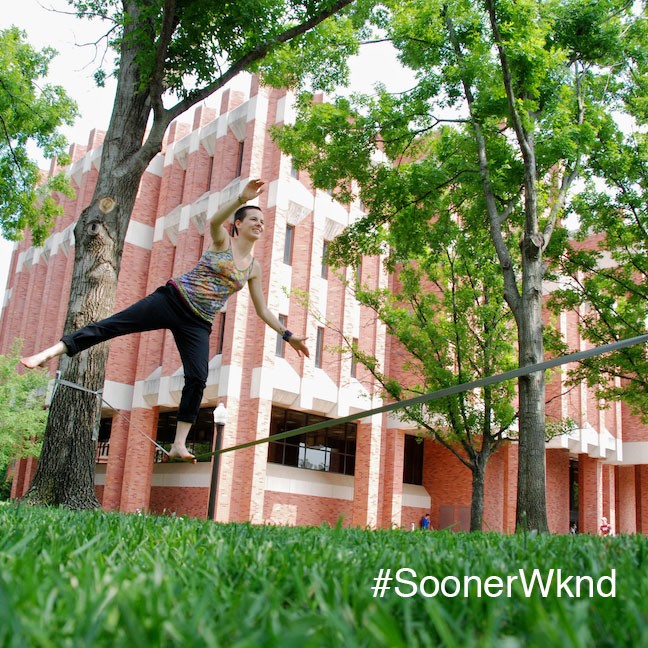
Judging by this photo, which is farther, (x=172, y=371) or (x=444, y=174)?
(x=172, y=371)

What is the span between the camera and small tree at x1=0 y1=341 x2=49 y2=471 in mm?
33781

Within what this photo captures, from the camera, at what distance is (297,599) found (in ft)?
4.83

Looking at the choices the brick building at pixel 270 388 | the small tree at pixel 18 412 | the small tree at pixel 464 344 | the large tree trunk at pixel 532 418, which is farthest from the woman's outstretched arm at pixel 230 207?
the small tree at pixel 18 412

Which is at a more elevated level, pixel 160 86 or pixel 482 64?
pixel 482 64

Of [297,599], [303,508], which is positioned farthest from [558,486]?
[297,599]

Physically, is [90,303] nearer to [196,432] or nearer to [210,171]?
[196,432]

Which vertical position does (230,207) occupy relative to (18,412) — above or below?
below

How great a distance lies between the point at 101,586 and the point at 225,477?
2631cm

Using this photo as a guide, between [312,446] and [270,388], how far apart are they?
5.71 metres

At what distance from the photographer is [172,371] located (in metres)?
31.1

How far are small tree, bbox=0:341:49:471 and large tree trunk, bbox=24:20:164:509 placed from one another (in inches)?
1134

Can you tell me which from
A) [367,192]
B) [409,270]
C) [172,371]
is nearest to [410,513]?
[172,371]

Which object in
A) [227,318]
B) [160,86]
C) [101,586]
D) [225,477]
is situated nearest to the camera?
[101,586]

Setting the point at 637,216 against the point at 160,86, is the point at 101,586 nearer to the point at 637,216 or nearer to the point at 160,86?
the point at 160,86
